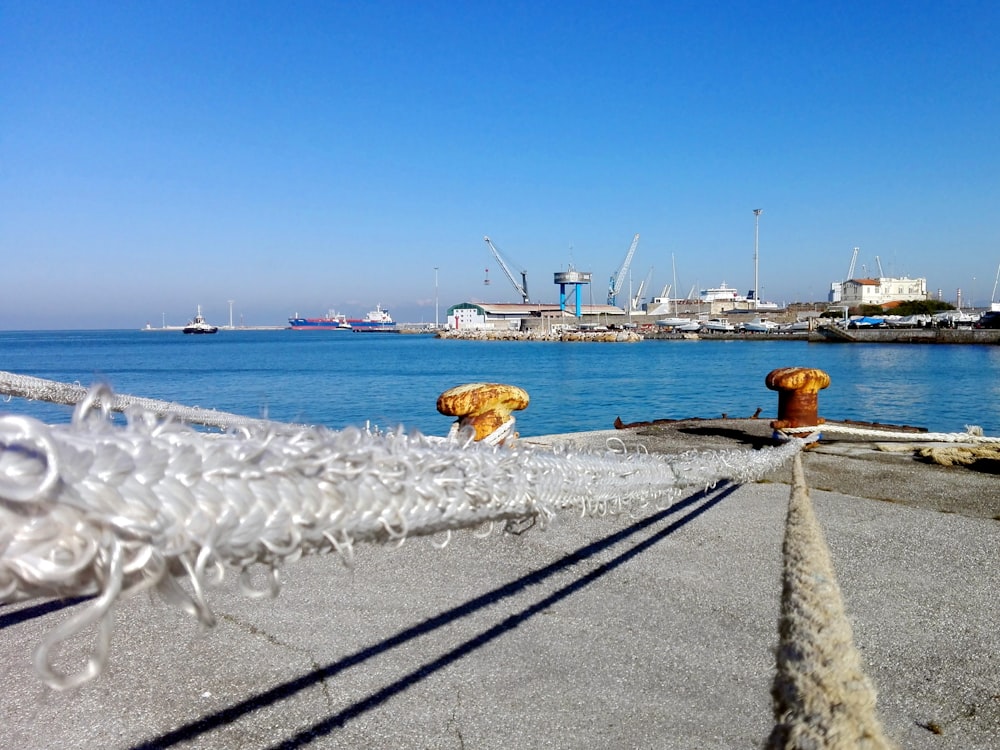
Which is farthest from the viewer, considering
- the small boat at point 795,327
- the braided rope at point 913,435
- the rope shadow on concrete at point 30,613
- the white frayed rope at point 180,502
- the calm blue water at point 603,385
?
the small boat at point 795,327

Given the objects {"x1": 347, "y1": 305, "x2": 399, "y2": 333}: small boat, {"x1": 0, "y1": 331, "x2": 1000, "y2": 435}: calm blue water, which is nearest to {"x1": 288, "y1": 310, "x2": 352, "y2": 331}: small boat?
{"x1": 347, "y1": 305, "x2": 399, "y2": 333}: small boat

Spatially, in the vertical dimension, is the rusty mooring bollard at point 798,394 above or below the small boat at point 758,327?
below

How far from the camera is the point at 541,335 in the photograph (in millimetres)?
106250

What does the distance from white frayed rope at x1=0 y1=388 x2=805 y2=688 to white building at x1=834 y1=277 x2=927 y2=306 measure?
124 meters

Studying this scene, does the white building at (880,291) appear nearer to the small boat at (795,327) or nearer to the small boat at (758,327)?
the small boat at (795,327)

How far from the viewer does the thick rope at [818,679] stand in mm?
1128

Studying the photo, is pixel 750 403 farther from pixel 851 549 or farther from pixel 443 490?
pixel 443 490

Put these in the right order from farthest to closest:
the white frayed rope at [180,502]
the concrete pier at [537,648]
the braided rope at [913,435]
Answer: the braided rope at [913,435], the concrete pier at [537,648], the white frayed rope at [180,502]

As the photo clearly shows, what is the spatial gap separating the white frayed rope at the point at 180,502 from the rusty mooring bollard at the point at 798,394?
19.5 ft

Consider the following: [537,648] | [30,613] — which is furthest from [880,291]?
[30,613]

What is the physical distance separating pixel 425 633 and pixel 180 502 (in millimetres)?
2443

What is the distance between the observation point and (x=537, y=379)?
151 ft

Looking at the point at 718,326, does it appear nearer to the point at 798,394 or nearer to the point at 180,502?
the point at 798,394

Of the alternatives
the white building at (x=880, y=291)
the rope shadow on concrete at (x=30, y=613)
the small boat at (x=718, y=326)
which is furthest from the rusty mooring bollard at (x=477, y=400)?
A: the white building at (x=880, y=291)
